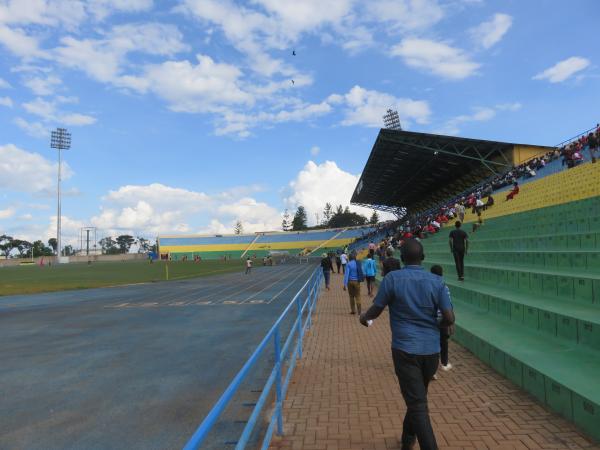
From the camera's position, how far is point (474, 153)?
34.4 meters

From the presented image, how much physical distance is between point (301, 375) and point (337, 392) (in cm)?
93

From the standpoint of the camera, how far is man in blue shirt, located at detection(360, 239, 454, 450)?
3.26 m

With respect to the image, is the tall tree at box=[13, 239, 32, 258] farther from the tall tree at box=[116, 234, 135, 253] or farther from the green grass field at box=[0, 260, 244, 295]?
the green grass field at box=[0, 260, 244, 295]

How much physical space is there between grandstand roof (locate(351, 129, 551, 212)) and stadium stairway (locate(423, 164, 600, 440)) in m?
19.1

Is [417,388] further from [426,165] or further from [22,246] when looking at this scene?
[22,246]

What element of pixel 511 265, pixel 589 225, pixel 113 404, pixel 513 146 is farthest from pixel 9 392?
pixel 513 146

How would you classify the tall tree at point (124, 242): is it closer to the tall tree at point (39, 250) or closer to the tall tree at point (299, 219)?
the tall tree at point (39, 250)

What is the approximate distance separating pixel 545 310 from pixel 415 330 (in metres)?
3.67

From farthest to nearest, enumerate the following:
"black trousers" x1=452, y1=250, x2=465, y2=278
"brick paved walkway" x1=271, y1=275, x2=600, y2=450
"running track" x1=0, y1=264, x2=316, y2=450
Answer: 1. "black trousers" x1=452, y1=250, x2=465, y2=278
2. "running track" x1=0, y1=264, x2=316, y2=450
3. "brick paved walkway" x1=271, y1=275, x2=600, y2=450

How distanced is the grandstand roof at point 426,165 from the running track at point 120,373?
76.6 feet

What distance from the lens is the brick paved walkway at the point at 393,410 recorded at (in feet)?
12.5

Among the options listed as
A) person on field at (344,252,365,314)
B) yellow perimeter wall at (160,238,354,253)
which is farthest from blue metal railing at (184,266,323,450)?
yellow perimeter wall at (160,238,354,253)

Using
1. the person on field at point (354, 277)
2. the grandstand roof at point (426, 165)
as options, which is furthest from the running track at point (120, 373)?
the grandstand roof at point (426, 165)

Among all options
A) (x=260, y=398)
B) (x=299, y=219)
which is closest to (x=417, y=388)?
(x=260, y=398)
